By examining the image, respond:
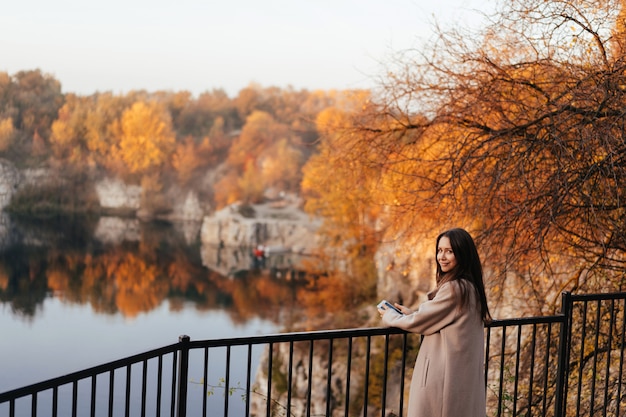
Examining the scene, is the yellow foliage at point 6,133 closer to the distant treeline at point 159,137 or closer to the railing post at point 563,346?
the distant treeline at point 159,137

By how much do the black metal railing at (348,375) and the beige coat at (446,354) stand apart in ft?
0.56

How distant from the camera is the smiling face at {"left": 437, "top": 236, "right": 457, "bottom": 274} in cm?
318

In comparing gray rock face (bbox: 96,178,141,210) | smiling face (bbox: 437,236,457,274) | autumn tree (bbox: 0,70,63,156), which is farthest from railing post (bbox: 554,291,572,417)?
gray rock face (bbox: 96,178,141,210)

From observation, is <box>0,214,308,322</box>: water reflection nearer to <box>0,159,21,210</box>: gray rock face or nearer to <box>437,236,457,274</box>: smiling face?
<box>0,159,21,210</box>: gray rock face

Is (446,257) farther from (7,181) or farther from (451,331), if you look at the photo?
(7,181)

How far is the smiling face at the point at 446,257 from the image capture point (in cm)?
318

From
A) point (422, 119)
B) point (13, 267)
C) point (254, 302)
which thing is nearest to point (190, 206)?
point (13, 267)

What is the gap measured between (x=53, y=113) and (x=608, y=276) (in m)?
75.1

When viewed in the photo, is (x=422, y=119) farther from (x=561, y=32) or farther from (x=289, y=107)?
(x=289, y=107)

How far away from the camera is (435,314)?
313 centimetres

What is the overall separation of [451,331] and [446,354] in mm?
103

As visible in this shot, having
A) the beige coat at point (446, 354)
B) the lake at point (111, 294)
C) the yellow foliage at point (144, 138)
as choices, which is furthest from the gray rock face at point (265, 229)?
the beige coat at point (446, 354)

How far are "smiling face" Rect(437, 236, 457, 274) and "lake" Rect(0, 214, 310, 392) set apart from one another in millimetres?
31607

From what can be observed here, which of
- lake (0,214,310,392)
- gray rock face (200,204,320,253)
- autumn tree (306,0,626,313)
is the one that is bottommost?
lake (0,214,310,392)
